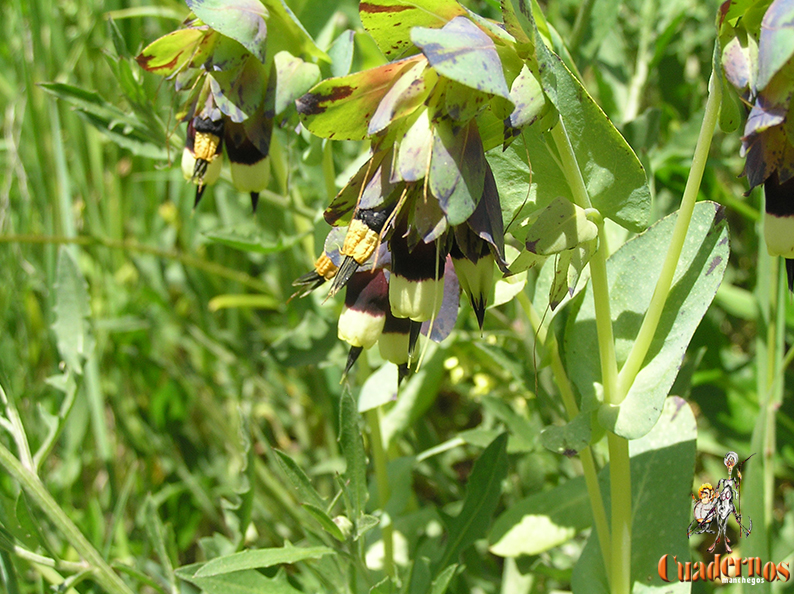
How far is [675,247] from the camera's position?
2.64 feet

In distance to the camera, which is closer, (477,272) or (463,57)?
(463,57)

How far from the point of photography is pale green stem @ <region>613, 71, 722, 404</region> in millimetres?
736

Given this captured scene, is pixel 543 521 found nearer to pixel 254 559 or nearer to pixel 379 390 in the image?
pixel 379 390

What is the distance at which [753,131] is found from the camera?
2.01ft

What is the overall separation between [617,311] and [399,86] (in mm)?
484

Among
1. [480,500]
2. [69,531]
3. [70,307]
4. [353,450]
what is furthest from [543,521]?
[70,307]

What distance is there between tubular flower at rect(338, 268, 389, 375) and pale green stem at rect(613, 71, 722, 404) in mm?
334

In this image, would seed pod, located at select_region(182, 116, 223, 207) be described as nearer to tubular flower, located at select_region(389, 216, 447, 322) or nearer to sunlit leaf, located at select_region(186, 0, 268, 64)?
sunlit leaf, located at select_region(186, 0, 268, 64)

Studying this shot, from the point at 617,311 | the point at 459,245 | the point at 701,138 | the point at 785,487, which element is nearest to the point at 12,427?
the point at 459,245

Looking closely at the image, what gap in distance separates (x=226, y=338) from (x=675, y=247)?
1.44m

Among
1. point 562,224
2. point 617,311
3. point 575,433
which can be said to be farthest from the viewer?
point 617,311

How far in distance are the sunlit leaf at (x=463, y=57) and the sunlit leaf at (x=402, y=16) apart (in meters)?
0.09

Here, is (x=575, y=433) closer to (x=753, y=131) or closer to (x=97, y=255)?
(x=753, y=131)

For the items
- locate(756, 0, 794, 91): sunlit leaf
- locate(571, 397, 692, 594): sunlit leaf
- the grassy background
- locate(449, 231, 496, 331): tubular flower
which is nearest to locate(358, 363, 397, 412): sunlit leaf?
the grassy background
